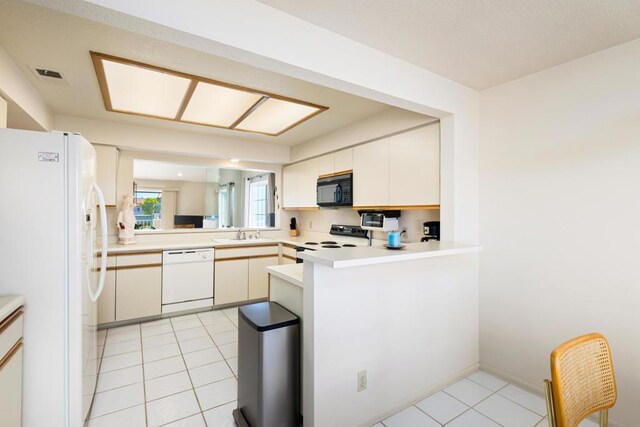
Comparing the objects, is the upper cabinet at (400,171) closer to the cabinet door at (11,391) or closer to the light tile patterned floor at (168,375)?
the light tile patterned floor at (168,375)

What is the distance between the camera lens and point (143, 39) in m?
1.71

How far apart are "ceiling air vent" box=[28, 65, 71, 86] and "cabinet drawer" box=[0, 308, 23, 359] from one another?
1.73m

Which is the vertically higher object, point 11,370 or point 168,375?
point 11,370

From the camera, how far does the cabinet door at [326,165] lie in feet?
12.3

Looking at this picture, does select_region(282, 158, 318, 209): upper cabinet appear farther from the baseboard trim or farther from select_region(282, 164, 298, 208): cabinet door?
the baseboard trim

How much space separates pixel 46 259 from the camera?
1462mm

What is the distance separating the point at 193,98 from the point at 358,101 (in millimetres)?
1481

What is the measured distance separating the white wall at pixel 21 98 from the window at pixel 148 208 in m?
1.53

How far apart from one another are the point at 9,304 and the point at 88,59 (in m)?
1.61

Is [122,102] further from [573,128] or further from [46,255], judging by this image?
[573,128]

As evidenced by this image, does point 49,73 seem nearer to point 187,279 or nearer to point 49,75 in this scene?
point 49,75

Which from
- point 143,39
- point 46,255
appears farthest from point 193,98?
point 46,255

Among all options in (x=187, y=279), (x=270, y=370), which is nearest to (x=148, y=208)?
(x=187, y=279)

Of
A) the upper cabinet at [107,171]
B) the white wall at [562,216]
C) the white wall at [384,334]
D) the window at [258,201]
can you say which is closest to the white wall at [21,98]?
the upper cabinet at [107,171]
